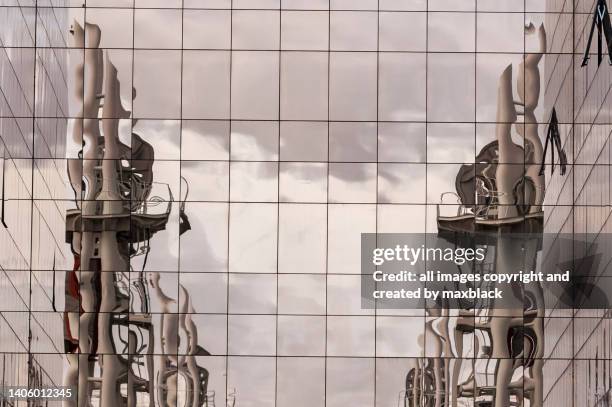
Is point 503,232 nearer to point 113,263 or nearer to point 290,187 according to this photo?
point 290,187

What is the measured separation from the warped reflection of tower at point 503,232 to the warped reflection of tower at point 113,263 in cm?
1030

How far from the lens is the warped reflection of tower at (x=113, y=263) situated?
205 ft

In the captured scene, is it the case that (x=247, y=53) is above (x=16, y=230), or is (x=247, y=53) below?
above

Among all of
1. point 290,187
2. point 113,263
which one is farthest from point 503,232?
point 113,263

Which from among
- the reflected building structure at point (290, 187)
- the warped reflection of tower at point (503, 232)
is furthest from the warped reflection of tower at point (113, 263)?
the warped reflection of tower at point (503, 232)

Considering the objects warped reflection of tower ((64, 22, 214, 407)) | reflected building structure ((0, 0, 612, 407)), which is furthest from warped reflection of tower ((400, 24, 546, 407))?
warped reflection of tower ((64, 22, 214, 407))

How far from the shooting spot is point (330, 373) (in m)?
63.2

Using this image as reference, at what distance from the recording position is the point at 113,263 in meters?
63.2

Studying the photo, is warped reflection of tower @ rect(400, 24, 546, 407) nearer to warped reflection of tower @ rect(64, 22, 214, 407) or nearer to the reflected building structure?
the reflected building structure

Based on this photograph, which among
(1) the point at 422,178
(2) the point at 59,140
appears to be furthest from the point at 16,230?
(1) the point at 422,178

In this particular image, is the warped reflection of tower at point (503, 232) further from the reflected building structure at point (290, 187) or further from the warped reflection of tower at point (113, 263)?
the warped reflection of tower at point (113, 263)

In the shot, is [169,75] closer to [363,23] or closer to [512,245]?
[363,23]

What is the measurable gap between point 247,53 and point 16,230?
1543 cm

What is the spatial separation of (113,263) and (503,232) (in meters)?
16.2
